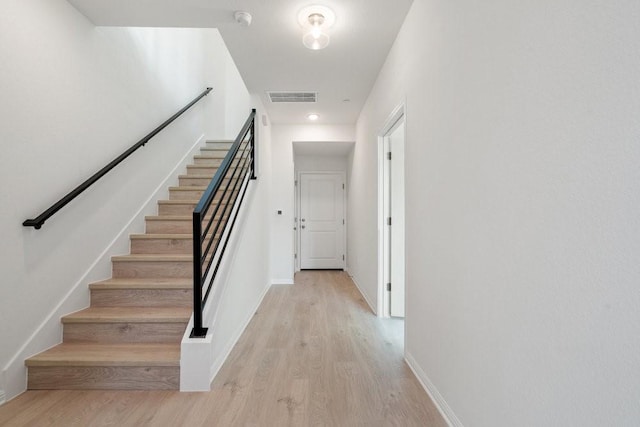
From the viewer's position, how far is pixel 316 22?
6.87 feet

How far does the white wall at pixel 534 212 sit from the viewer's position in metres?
0.67

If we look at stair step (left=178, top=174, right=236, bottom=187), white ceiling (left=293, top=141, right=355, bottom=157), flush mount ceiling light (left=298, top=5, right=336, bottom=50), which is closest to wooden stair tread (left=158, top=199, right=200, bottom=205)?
stair step (left=178, top=174, right=236, bottom=187)

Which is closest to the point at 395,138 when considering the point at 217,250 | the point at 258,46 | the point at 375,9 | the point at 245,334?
the point at 375,9

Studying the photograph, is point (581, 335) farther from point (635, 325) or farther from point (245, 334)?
point (245, 334)

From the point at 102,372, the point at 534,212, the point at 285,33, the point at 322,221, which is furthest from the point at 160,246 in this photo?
the point at 322,221

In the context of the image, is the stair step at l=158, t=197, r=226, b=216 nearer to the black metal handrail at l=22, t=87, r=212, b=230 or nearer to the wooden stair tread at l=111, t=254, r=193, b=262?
the black metal handrail at l=22, t=87, r=212, b=230

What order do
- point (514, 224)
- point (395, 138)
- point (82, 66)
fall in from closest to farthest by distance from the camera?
point (514, 224)
point (82, 66)
point (395, 138)

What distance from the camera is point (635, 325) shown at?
64 centimetres

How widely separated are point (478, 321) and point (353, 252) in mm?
3716

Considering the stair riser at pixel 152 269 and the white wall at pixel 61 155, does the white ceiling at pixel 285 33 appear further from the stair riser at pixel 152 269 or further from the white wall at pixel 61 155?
the stair riser at pixel 152 269

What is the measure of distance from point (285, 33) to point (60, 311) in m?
2.57

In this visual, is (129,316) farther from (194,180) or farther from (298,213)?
(298,213)

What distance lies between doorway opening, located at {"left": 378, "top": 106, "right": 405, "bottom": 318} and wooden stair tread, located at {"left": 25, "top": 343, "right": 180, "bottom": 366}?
6.66 feet

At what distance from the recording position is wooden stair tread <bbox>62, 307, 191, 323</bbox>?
6.37 feet
